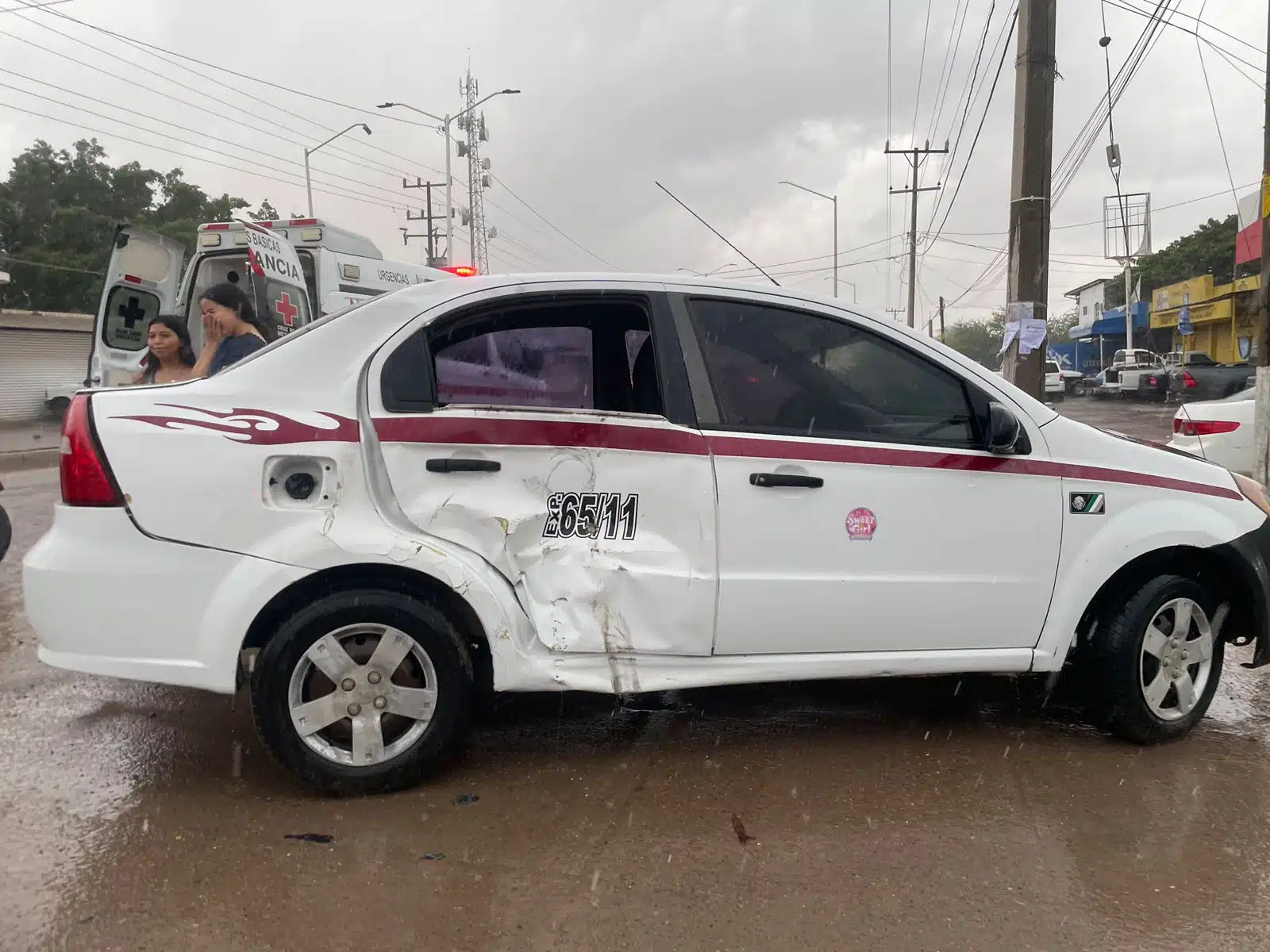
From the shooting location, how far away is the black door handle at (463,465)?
Answer: 3176 millimetres

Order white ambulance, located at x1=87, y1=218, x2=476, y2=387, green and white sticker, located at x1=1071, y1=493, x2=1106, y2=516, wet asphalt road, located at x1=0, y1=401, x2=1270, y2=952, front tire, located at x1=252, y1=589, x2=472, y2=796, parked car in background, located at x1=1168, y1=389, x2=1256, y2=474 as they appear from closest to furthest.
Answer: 1. wet asphalt road, located at x1=0, y1=401, x2=1270, y2=952
2. front tire, located at x1=252, y1=589, x2=472, y2=796
3. green and white sticker, located at x1=1071, y1=493, x2=1106, y2=516
4. parked car in background, located at x1=1168, y1=389, x2=1256, y2=474
5. white ambulance, located at x1=87, y1=218, x2=476, y2=387

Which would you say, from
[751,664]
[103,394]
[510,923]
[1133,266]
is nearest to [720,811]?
[751,664]

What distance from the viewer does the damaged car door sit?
319 cm

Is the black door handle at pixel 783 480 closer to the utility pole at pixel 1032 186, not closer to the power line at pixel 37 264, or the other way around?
the utility pole at pixel 1032 186

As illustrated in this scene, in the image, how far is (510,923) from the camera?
254cm

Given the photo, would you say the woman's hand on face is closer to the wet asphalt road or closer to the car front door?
the wet asphalt road

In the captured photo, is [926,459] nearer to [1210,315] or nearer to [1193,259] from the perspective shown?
[1210,315]

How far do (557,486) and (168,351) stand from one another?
10.6ft

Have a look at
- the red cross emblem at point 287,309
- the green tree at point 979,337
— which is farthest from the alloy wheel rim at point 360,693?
the green tree at point 979,337

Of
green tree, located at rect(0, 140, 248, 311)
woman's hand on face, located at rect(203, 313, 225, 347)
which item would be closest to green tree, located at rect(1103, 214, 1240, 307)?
green tree, located at rect(0, 140, 248, 311)

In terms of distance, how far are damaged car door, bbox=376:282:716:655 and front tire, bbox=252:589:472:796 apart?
32 cm

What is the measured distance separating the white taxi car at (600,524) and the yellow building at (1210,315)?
36.1m

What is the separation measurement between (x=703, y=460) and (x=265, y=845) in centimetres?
186

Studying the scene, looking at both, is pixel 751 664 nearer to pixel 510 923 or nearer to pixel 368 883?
pixel 510 923
